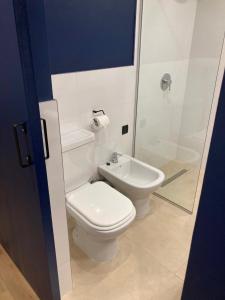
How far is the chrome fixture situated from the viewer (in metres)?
2.47

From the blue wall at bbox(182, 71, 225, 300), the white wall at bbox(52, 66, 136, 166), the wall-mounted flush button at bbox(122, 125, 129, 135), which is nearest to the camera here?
the blue wall at bbox(182, 71, 225, 300)

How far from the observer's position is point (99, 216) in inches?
63.2

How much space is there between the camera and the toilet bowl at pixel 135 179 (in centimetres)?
202

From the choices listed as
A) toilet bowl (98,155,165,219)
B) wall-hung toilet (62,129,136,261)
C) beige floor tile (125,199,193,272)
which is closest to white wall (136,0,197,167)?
toilet bowl (98,155,165,219)

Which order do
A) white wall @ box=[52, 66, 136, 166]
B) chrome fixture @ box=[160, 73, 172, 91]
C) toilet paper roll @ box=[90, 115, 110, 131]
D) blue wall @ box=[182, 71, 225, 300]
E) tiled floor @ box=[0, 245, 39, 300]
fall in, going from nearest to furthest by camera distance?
blue wall @ box=[182, 71, 225, 300] → tiled floor @ box=[0, 245, 39, 300] → white wall @ box=[52, 66, 136, 166] → toilet paper roll @ box=[90, 115, 110, 131] → chrome fixture @ box=[160, 73, 172, 91]

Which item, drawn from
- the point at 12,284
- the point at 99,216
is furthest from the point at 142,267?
the point at 12,284

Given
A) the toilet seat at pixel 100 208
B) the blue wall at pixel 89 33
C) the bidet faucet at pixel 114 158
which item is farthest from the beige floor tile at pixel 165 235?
the blue wall at pixel 89 33

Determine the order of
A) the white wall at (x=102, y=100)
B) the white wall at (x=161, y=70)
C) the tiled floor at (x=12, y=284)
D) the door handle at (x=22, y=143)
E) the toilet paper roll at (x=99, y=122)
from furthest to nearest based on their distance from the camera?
the white wall at (x=161, y=70) → the toilet paper roll at (x=99, y=122) → the white wall at (x=102, y=100) → the tiled floor at (x=12, y=284) → the door handle at (x=22, y=143)

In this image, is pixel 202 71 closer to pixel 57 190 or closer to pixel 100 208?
pixel 100 208

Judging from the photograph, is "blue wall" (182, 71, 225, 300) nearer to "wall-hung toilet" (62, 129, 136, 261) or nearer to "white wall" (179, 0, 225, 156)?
"wall-hung toilet" (62, 129, 136, 261)

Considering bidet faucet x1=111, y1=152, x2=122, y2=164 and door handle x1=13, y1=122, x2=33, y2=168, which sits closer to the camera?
door handle x1=13, y1=122, x2=33, y2=168

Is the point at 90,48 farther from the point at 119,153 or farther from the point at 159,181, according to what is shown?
the point at 159,181

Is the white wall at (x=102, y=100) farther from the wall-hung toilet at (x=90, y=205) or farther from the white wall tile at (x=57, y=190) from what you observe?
the white wall tile at (x=57, y=190)

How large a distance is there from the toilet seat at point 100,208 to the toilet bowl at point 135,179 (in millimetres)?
228
